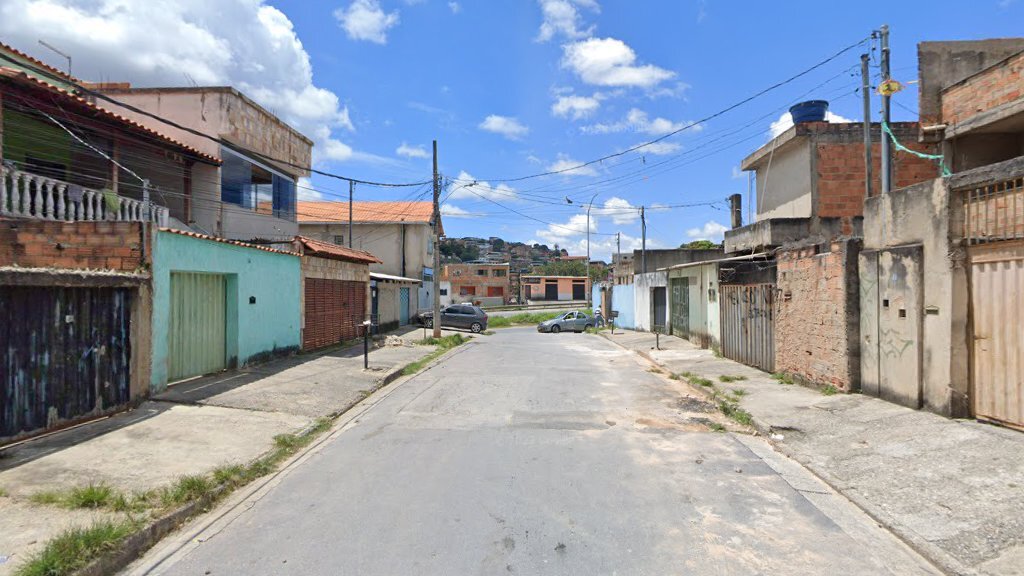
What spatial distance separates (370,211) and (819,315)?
34.1m

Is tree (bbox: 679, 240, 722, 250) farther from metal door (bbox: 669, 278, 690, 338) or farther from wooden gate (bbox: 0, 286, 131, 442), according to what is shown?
→ wooden gate (bbox: 0, 286, 131, 442)

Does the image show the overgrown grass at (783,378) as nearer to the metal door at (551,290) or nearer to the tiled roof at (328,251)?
the tiled roof at (328,251)

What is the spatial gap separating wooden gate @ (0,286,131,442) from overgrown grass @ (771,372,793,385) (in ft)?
36.4

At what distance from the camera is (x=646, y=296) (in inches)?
1103

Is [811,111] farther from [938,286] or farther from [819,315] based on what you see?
[938,286]

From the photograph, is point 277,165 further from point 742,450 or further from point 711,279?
point 742,450

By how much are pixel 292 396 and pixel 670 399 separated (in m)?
6.66

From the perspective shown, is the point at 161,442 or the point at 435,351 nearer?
the point at 161,442

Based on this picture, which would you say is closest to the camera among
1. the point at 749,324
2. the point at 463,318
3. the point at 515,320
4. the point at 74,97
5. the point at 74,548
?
the point at 74,548

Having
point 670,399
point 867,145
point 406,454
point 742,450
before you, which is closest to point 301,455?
point 406,454

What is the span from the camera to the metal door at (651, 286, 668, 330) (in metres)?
24.8

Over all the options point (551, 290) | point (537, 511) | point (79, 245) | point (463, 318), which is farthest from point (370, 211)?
point (551, 290)

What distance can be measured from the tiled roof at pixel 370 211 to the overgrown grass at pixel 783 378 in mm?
29399

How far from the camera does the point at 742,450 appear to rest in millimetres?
6734
